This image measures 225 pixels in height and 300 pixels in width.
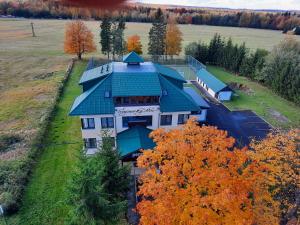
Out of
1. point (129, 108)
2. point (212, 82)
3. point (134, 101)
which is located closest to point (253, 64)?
point (212, 82)

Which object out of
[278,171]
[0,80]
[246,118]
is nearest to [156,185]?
[278,171]

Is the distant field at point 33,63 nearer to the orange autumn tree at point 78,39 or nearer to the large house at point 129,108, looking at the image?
the orange autumn tree at point 78,39

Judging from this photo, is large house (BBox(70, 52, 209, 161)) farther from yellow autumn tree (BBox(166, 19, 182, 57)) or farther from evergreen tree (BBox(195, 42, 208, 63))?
evergreen tree (BBox(195, 42, 208, 63))

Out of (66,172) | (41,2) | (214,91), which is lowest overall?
(66,172)

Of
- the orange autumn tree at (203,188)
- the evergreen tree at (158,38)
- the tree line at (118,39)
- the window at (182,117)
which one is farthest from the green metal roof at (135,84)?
the evergreen tree at (158,38)

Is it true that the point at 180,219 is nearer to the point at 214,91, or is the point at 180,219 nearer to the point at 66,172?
the point at 66,172

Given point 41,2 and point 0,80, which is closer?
point 41,2

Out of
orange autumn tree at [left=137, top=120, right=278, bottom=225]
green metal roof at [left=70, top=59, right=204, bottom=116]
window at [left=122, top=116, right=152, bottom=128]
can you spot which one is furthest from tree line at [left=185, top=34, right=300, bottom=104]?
orange autumn tree at [left=137, top=120, right=278, bottom=225]

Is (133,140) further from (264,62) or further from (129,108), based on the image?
(264,62)
